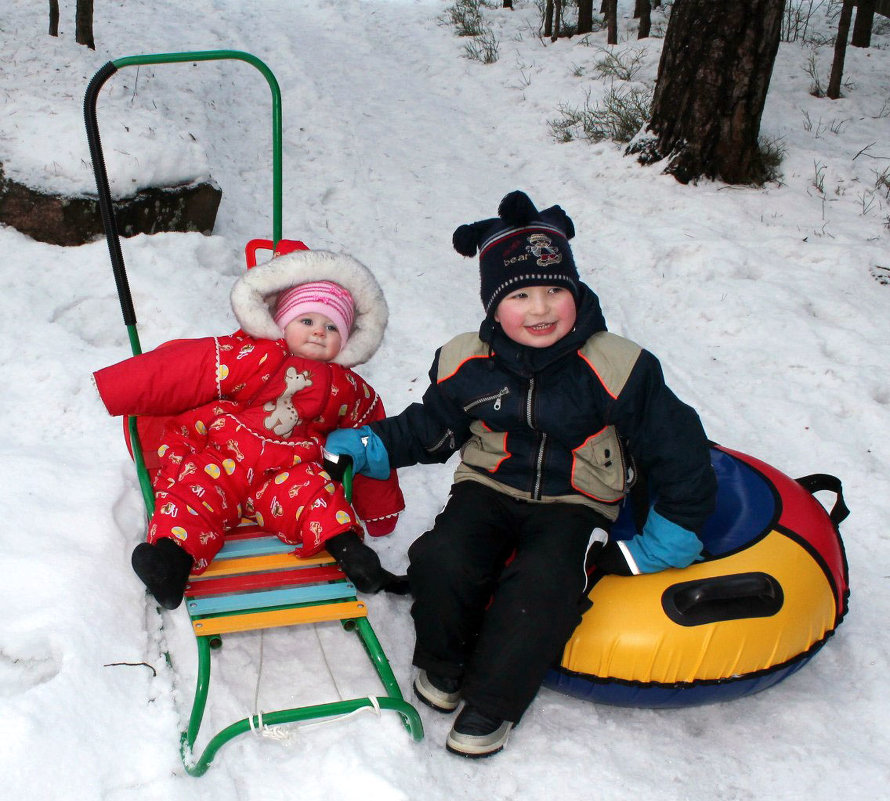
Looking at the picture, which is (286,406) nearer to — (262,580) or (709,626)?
(262,580)

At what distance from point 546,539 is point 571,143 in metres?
4.68

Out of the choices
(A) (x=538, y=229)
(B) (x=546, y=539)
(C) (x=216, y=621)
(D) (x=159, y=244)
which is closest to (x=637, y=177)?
(D) (x=159, y=244)

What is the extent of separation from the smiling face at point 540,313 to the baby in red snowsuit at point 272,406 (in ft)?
2.24

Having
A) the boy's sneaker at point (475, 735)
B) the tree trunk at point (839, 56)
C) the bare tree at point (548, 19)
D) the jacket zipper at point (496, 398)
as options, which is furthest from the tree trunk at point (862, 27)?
the boy's sneaker at point (475, 735)

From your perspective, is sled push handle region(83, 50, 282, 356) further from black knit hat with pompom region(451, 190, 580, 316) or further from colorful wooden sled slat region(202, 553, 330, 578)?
black knit hat with pompom region(451, 190, 580, 316)

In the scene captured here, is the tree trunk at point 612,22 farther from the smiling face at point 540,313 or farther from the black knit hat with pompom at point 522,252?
the smiling face at point 540,313

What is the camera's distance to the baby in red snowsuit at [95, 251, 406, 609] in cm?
262

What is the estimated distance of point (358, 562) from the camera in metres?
2.52

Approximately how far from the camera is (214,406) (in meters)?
2.83

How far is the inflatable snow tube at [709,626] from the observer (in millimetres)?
2270

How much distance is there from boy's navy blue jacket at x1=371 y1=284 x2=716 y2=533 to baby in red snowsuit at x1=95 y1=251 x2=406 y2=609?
0.32 meters

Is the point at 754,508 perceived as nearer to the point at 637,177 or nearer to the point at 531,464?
the point at 531,464

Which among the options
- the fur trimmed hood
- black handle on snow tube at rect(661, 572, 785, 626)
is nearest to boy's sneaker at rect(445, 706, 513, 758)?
black handle on snow tube at rect(661, 572, 785, 626)

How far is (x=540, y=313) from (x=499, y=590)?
782 millimetres
